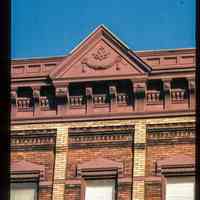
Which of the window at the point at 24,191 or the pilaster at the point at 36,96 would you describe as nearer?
the window at the point at 24,191

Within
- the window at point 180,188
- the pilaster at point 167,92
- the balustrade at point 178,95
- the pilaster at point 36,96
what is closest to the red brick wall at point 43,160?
the pilaster at point 36,96

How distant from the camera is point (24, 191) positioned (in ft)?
49.4

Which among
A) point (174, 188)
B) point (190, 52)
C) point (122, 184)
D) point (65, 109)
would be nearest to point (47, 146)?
point (65, 109)

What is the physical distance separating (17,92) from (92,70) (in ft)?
7.28

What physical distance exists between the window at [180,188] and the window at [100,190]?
4.69 ft

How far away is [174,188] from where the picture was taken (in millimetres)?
14289

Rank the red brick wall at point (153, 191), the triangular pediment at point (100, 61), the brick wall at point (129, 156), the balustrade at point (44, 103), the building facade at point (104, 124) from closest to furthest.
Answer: the red brick wall at point (153, 191)
the brick wall at point (129, 156)
the building facade at point (104, 124)
the triangular pediment at point (100, 61)
the balustrade at point (44, 103)

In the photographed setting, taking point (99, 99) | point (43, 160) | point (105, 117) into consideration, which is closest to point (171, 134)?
point (105, 117)

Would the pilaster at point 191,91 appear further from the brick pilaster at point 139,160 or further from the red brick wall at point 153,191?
the red brick wall at point 153,191

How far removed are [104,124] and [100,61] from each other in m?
1.81

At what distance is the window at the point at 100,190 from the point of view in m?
14.5

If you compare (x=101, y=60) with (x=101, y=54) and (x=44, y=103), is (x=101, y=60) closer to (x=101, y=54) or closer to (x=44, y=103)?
(x=101, y=54)

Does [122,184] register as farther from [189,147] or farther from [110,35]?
[110,35]

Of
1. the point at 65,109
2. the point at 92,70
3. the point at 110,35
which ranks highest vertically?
the point at 110,35
